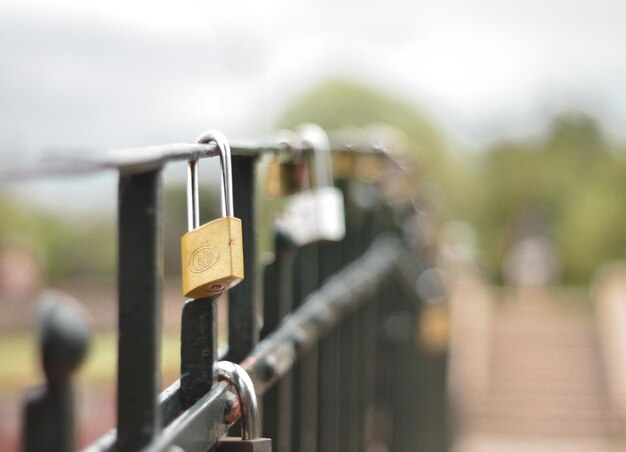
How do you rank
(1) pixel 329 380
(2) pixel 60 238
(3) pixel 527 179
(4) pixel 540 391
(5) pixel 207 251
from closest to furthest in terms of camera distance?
(5) pixel 207 251, (1) pixel 329 380, (4) pixel 540 391, (3) pixel 527 179, (2) pixel 60 238

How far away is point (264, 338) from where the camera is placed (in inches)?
51.9

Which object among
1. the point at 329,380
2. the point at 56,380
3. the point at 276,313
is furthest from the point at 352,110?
the point at 56,380

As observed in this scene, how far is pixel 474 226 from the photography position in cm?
2709

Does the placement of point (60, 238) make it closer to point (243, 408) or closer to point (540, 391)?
point (540, 391)

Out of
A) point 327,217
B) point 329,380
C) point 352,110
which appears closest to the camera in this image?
point 327,217

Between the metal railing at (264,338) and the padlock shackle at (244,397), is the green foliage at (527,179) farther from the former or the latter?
the padlock shackle at (244,397)

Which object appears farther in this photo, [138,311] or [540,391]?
[540,391]

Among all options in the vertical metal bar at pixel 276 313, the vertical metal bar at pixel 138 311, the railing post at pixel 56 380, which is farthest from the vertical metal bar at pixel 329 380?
the railing post at pixel 56 380

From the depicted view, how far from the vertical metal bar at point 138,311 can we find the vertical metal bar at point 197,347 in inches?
6.7

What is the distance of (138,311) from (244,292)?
0.42 meters

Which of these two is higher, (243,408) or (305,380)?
(243,408)

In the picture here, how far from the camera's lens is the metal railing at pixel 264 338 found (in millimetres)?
742

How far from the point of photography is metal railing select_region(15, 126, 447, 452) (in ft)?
2.43

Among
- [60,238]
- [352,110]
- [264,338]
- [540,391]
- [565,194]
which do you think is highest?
[352,110]
